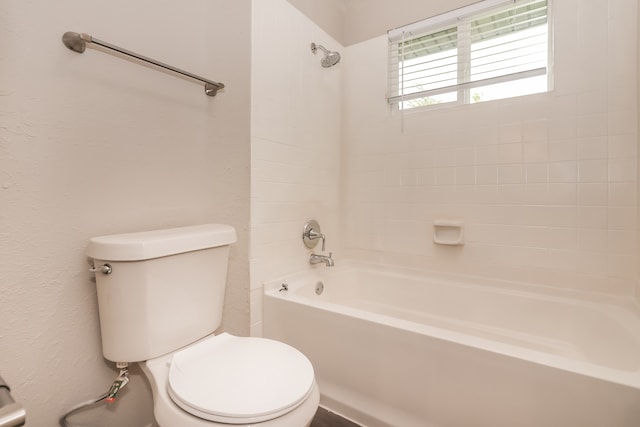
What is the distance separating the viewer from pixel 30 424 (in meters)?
0.89

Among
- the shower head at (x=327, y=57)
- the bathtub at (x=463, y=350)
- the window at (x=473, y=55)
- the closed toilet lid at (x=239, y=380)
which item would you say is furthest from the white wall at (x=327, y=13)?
the closed toilet lid at (x=239, y=380)

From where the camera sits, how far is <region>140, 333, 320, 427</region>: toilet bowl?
0.76m

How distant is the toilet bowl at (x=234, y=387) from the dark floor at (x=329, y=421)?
21.7 inches

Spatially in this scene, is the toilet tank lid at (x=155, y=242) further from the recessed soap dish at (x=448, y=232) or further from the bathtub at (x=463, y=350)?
the recessed soap dish at (x=448, y=232)

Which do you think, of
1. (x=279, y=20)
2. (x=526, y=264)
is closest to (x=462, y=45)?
(x=279, y=20)

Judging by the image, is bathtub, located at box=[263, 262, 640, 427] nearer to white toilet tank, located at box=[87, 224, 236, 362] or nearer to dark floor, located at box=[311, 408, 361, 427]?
dark floor, located at box=[311, 408, 361, 427]

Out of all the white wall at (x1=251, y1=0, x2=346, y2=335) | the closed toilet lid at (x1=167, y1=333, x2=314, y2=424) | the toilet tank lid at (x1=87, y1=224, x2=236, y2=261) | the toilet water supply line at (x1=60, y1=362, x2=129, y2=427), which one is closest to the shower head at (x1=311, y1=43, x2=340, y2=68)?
the white wall at (x1=251, y1=0, x2=346, y2=335)

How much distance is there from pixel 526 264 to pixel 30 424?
2.07 meters

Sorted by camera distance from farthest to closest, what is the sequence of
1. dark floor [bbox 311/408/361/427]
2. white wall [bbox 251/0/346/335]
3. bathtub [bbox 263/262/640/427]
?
1. white wall [bbox 251/0/346/335]
2. dark floor [bbox 311/408/361/427]
3. bathtub [bbox 263/262/640/427]

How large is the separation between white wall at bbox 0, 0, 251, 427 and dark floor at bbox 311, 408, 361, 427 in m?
0.68

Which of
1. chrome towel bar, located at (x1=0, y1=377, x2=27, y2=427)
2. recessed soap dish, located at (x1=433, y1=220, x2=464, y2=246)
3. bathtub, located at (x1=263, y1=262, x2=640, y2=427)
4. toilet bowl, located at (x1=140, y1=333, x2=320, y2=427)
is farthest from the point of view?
recessed soap dish, located at (x1=433, y1=220, x2=464, y2=246)

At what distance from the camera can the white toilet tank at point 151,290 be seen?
938 millimetres

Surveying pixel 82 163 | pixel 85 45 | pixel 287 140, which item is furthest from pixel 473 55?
pixel 82 163

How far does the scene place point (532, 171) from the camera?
1603mm
